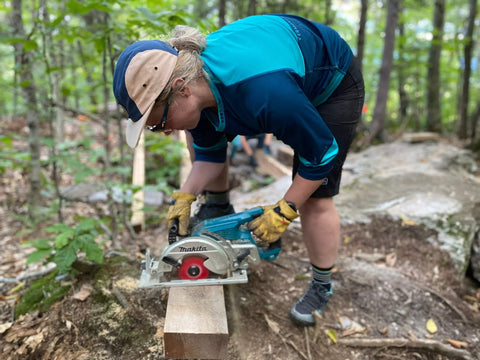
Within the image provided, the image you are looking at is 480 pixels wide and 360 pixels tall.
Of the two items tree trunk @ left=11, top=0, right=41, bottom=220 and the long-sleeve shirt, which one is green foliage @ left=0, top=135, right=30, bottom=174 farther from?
the long-sleeve shirt

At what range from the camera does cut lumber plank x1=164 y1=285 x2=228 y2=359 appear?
1434mm

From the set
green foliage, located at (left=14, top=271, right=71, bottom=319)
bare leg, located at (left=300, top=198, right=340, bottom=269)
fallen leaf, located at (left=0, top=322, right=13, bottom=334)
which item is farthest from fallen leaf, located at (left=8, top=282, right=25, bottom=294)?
bare leg, located at (left=300, top=198, right=340, bottom=269)

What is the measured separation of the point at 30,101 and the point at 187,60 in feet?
7.70

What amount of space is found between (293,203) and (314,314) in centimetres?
90

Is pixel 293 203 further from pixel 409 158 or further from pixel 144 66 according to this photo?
pixel 409 158

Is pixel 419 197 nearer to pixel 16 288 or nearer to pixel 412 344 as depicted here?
pixel 412 344

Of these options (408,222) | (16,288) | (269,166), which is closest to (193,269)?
(16,288)

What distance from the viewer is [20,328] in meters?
1.76

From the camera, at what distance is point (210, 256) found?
1657 millimetres

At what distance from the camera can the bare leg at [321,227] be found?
6.08 feet

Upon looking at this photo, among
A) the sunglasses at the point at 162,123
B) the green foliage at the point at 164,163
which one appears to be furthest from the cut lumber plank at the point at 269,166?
the sunglasses at the point at 162,123

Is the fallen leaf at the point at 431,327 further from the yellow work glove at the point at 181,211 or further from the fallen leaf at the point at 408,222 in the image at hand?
the yellow work glove at the point at 181,211

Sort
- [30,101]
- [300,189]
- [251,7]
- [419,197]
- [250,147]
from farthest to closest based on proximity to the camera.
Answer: [250,147] → [251,7] → [419,197] → [30,101] → [300,189]

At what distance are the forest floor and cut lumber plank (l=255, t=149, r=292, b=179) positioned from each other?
2328 mm
